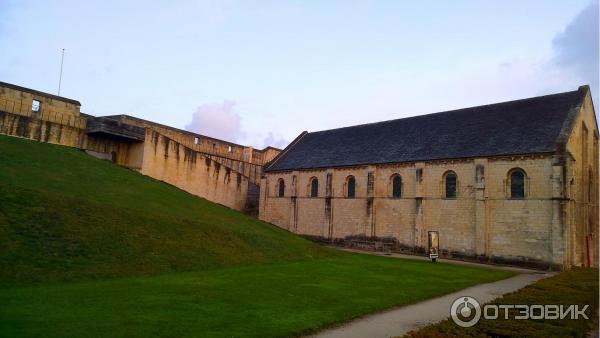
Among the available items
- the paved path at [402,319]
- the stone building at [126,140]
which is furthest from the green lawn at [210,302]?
the stone building at [126,140]

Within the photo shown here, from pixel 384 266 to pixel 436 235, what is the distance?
36.6 ft

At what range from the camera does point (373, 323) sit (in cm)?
1089

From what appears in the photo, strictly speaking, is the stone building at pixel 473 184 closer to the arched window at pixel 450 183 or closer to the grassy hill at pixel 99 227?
the arched window at pixel 450 183

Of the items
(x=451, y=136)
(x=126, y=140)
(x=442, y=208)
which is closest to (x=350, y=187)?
(x=442, y=208)

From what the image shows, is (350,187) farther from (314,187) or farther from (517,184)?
(517,184)

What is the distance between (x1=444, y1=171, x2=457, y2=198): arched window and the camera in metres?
32.5

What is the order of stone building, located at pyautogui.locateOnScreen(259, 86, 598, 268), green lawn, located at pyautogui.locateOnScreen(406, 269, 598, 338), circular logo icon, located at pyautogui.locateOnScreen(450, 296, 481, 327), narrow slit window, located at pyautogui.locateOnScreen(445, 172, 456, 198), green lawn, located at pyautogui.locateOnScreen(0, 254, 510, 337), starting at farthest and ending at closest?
1. narrow slit window, located at pyautogui.locateOnScreen(445, 172, 456, 198)
2. stone building, located at pyautogui.locateOnScreen(259, 86, 598, 268)
3. circular logo icon, located at pyautogui.locateOnScreen(450, 296, 481, 327)
4. green lawn, located at pyautogui.locateOnScreen(0, 254, 510, 337)
5. green lawn, located at pyautogui.locateOnScreen(406, 269, 598, 338)

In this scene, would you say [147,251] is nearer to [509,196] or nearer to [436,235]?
[436,235]

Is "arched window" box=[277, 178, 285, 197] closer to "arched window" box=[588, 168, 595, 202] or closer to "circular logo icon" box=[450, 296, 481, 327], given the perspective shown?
"arched window" box=[588, 168, 595, 202]

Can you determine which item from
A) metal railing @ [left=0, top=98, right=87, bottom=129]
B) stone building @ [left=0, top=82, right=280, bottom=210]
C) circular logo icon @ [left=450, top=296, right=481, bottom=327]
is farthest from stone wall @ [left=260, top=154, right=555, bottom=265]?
metal railing @ [left=0, top=98, right=87, bottom=129]

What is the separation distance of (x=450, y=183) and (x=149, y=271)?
2526cm

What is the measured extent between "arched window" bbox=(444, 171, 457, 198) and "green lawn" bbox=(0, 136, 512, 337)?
9.46 meters

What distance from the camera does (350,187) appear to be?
4009cm

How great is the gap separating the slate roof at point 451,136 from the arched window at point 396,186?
5.14 ft
